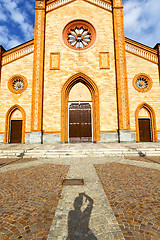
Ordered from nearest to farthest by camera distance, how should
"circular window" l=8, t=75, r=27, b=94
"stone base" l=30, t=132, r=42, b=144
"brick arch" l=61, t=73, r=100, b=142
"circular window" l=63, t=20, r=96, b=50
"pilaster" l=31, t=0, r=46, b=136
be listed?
"stone base" l=30, t=132, r=42, b=144
"pilaster" l=31, t=0, r=46, b=136
"brick arch" l=61, t=73, r=100, b=142
"circular window" l=8, t=75, r=27, b=94
"circular window" l=63, t=20, r=96, b=50

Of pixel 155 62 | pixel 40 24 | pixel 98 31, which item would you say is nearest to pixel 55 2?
pixel 40 24

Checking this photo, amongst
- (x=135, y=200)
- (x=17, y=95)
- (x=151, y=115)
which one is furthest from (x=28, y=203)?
(x=151, y=115)

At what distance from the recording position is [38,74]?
12.6 meters

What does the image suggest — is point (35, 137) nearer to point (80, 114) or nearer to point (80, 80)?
point (80, 114)

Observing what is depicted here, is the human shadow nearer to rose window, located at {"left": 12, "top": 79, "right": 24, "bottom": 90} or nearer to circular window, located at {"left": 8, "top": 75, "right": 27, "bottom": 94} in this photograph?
circular window, located at {"left": 8, "top": 75, "right": 27, "bottom": 94}

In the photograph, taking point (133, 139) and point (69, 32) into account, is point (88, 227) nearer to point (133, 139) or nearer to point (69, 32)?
point (133, 139)

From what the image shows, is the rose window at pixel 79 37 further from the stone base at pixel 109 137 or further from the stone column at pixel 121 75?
the stone base at pixel 109 137

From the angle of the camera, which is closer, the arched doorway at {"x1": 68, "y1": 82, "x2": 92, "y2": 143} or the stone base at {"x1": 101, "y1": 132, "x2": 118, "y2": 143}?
the stone base at {"x1": 101, "y1": 132, "x2": 118, "y2": 143}

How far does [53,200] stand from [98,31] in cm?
1581

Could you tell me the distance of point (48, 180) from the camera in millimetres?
3686

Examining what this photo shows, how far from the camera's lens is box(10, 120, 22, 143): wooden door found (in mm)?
13055

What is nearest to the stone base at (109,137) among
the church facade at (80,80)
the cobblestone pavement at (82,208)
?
the church facade at (80,80)

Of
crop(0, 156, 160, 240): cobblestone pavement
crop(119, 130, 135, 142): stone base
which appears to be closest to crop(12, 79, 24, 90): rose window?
crop(119, 130, 135, 142): stone base

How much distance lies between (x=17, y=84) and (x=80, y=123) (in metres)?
7.76
